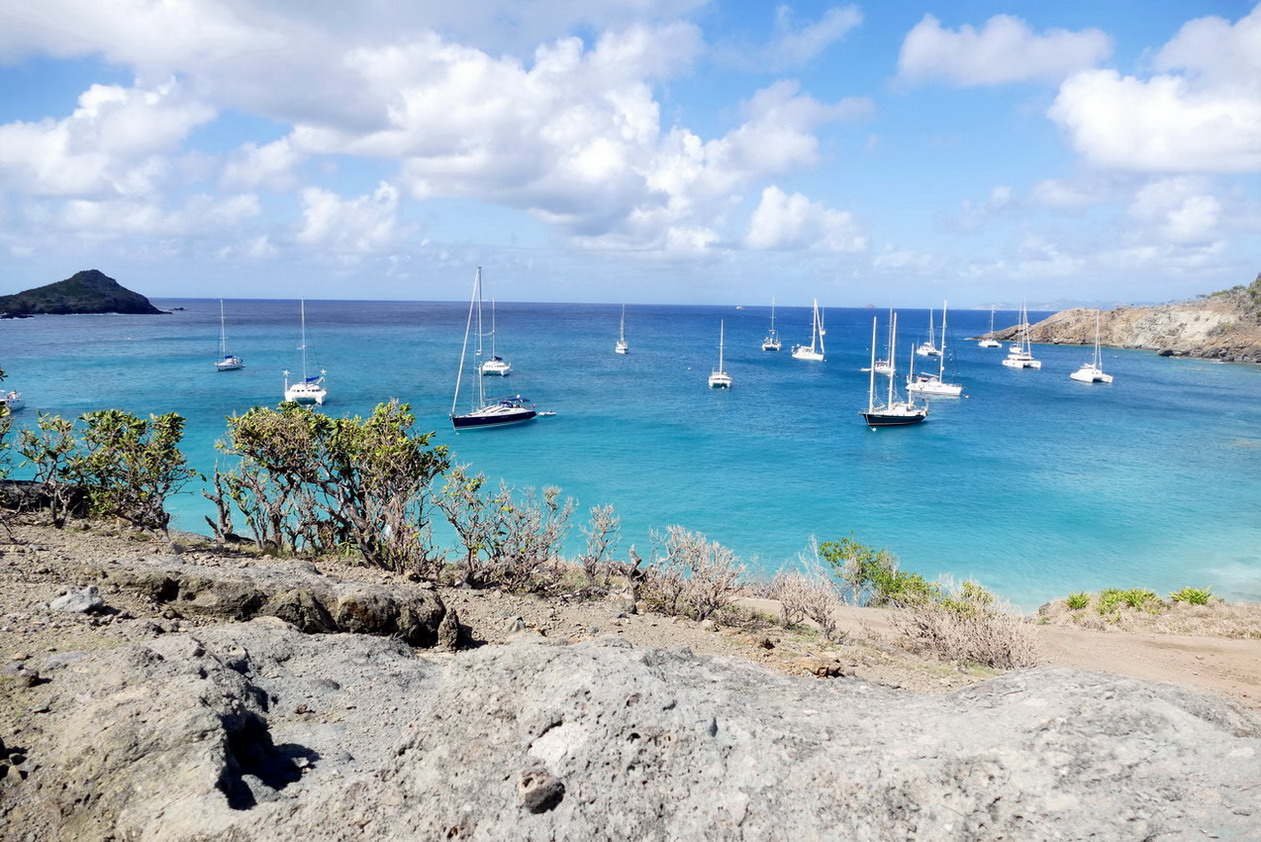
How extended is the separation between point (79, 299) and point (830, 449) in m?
189

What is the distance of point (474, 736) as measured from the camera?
18.8ft

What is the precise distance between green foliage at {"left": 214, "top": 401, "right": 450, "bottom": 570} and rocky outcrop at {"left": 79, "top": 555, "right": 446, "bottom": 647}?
17.7 ft

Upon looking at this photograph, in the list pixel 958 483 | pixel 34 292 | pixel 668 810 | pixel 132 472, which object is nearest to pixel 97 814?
pixel 668 810

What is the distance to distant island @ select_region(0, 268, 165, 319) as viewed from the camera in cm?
15712

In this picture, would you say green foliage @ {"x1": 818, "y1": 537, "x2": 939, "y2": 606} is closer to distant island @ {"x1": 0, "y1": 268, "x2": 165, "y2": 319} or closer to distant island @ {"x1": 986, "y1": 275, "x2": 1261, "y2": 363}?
distant island @ {"x1": 986, "y1": 275, "x2": 1261, "y2": 363}

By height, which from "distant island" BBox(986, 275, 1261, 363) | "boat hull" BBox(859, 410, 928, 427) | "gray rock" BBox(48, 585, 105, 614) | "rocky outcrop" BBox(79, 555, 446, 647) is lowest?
"boat hull" BBox(859, 410, 928, 427)

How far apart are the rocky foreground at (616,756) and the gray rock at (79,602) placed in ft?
6.38

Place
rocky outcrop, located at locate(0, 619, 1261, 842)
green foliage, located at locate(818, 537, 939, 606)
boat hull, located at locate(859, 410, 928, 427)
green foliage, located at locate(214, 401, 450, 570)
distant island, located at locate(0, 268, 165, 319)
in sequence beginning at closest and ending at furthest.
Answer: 1. rocky outcrop, located at locate(0, 619, 1261, 842)
2. green foliage, located at locate(214, 401, 450, 570)
3. green foliage, located at locate(818, 537, 939, 606)
4. boat hull, located at locate(859, 410, 928, 427)
5. distant island, located at locate(0, 268, 165, 319)

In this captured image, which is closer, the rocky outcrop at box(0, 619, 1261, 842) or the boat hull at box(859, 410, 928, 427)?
the rocky outcrop at box(0, 619, 1261, 842)

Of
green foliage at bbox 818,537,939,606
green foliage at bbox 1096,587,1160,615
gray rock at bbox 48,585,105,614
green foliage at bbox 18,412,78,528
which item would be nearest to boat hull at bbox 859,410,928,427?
green foliage at bbox 818,537,939,606

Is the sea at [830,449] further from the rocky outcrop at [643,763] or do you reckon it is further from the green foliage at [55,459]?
the rocky outcrop at [643,763]

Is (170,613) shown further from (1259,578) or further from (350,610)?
(1259,578)

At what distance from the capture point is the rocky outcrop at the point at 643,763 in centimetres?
493

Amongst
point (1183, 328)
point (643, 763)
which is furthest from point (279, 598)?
point (1183, 328)
